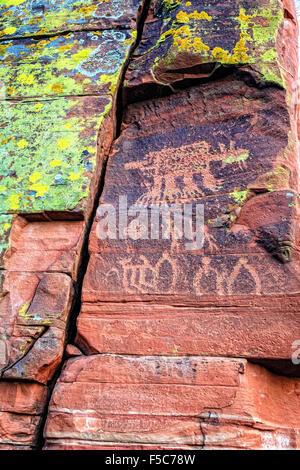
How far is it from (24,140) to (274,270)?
2.15m

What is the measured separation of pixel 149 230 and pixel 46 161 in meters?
0.98

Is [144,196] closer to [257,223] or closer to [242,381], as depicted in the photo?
[257,223]

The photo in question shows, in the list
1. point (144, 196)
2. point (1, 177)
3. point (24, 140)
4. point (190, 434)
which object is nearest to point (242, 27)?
point (144, 196)

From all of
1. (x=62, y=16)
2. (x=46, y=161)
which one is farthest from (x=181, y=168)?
(x=62, y=16)

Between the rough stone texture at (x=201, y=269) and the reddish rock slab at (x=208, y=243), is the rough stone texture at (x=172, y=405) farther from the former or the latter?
the reddish rock slab at (x=208, y=243)

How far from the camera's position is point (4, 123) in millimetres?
3557

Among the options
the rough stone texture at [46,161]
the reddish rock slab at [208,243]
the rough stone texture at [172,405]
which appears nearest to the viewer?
the rough stone texture at [172,405]

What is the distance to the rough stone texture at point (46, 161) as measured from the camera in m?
2.63

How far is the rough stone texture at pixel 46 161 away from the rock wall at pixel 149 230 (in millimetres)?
12

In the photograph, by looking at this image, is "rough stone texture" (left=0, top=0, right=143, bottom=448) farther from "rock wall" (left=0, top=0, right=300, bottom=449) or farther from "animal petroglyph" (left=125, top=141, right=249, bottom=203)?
"animal petroglyph" (left=125, top=141, right=249, bottom=203)

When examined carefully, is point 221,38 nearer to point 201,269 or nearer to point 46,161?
point 46,161

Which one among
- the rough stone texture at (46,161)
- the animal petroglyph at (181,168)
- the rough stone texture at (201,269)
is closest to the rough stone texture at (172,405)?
the rough stone texture at (201,269)

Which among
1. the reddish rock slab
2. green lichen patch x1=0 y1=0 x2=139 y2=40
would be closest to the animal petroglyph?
the reddish rock slab

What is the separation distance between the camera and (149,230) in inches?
117
